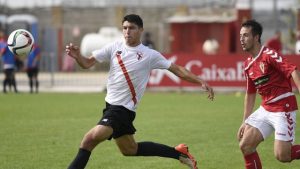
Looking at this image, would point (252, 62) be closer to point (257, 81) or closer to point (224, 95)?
point (257, 81)

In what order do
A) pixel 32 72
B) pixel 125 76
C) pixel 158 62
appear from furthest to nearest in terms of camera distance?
pixel 32 72 < pixel 158 62 < pixel 125 76

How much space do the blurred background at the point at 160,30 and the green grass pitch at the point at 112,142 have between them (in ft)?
5.87

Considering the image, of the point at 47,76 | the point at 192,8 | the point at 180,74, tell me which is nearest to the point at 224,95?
the point at 47,76

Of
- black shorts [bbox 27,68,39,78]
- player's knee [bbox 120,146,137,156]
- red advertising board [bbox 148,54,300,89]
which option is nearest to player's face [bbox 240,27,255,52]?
player's knee [bbox 120,146,137,156]

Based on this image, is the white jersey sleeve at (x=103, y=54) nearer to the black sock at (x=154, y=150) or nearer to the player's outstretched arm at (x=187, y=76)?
the player's outstretched arm at (x=187, y=76)

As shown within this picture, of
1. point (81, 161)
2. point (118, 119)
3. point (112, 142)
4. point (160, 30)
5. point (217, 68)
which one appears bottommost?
point (160, 30)

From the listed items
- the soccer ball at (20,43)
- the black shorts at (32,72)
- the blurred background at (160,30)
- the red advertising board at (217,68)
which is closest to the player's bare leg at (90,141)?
the soccer ball at (20,43)

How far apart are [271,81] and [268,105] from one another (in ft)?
1.05

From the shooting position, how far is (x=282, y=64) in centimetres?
976

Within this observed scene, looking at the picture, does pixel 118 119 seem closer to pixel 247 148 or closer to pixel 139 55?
pixel 139 55

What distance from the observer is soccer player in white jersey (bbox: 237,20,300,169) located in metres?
9.89

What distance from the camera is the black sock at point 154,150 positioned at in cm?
1087

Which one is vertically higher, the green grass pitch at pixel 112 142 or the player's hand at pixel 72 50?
the player's hand at pixel 72 50

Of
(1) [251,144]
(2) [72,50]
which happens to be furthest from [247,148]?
(2) [72,50]
